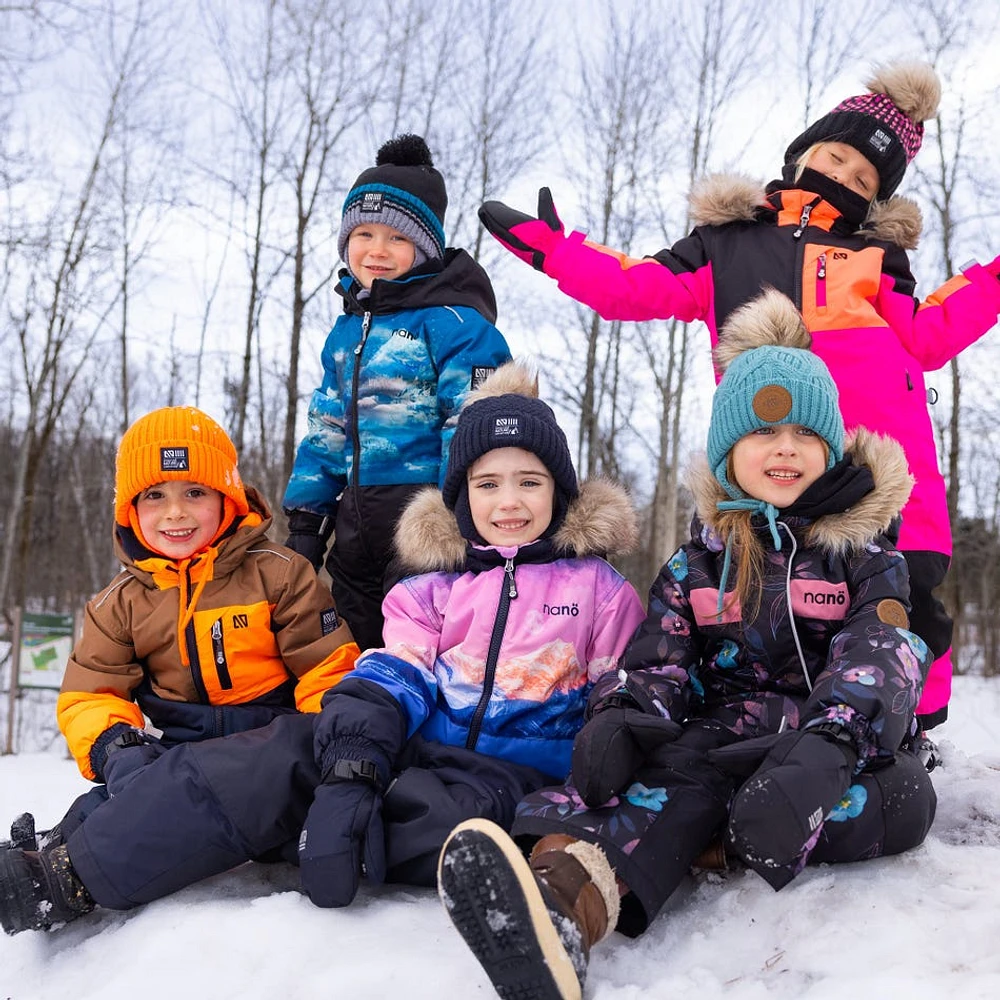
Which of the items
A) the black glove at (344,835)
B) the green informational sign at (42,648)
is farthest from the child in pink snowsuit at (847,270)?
the green informational sign at (42,648)

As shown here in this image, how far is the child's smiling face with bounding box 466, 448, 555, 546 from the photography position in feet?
8.73

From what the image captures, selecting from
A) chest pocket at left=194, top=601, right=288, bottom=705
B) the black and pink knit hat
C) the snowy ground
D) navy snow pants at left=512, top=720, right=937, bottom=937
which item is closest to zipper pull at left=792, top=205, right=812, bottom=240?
the black and pink knit hat

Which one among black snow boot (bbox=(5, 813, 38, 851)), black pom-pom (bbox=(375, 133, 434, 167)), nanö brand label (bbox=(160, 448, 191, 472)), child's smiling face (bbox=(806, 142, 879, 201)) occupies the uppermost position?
black pom-pom (bbox=(375, 133, 434, 167))

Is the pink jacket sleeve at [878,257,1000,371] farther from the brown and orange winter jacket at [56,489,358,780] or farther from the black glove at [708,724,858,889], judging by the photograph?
the brown and orange winter jacket at [56,489,358,780]

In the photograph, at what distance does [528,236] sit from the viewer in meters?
3.34

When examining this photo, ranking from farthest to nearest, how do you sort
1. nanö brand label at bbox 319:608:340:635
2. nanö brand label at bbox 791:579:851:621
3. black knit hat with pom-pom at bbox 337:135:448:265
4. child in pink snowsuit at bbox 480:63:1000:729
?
black knit hat with pom-pom at bbox 337:135:448:265 < child in pink snowsuit at bbox 480:63:1000:729 < nanö brand label at bbox 319:608:340:635 < nanö brand label at bbox 791:579:851:621

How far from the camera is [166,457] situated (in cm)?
287

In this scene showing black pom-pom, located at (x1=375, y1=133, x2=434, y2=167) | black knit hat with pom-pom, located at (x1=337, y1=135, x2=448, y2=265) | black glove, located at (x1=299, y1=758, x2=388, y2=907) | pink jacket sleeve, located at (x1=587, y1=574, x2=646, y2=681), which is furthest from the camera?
black pom-pom, located at (x1=375, y1=133, x2=434, y2=167)

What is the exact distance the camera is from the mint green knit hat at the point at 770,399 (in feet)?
7.94

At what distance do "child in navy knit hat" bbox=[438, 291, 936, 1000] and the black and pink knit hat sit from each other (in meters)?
1.02

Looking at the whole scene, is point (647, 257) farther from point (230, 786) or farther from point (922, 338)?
point (230, 786)

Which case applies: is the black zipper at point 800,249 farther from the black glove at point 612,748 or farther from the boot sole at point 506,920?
the boot sole at point 506,920

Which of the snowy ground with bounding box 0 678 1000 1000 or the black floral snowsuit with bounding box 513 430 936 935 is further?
the black floral snowsuit with bounding box 513 430 936 935

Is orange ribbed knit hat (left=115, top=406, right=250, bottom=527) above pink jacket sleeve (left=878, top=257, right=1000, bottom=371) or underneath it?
underneath
